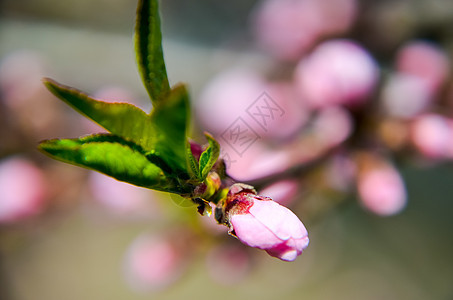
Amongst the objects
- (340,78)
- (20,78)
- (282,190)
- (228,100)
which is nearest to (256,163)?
(282,190)

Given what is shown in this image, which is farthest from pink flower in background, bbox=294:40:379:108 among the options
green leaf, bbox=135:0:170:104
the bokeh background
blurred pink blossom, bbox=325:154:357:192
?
green leaf, bbox=135:0:170:104

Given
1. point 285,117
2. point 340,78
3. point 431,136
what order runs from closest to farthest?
point 431,136 → point 340,78 → point 285,117

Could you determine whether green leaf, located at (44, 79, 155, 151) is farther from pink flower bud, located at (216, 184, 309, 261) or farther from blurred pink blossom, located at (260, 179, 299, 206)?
blurred pink blossom, located at (260, 179, 299, 206)

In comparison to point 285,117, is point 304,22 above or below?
above

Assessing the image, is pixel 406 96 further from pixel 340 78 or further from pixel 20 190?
pixel 20 190

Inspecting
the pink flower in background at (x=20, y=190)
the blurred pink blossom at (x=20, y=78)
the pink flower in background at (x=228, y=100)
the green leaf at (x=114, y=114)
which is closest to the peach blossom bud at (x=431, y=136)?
the pink flower in background at (x=228, y=100)

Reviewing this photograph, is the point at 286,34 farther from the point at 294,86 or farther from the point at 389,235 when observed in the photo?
the point at 389,235
